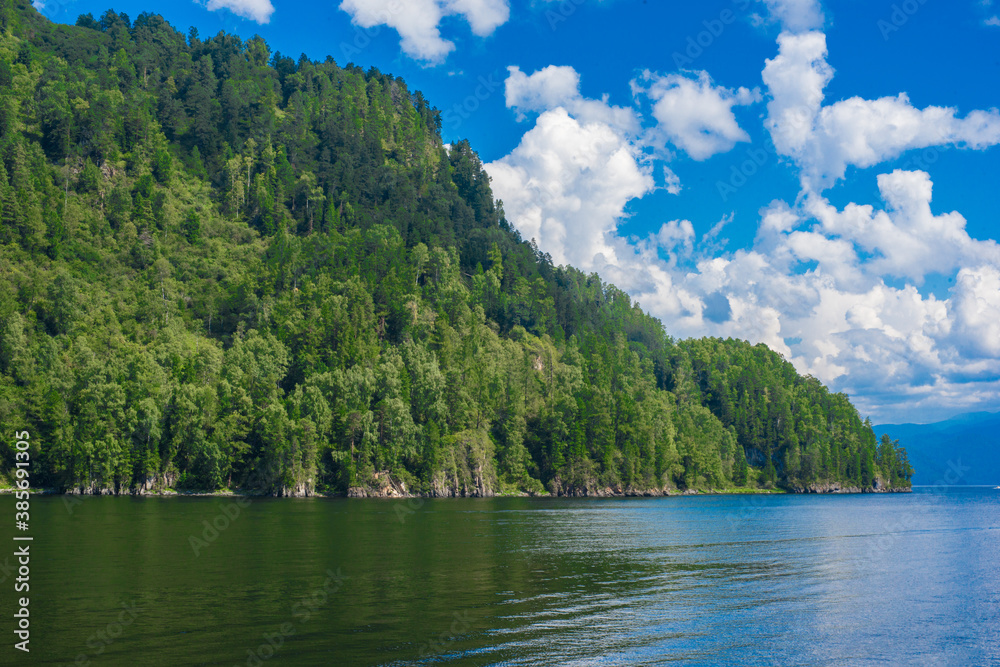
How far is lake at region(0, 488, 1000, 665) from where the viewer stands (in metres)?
24.7

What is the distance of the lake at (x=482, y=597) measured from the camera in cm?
2467

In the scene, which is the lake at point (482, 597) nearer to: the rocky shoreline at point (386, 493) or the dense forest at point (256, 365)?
the rocky shoreline at point (386, 493)

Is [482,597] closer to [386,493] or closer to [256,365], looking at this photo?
[386,493]

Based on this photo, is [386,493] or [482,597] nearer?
[482,597]

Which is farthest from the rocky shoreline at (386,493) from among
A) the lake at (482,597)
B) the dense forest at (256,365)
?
the lake at (482,597)

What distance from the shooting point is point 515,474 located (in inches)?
6063

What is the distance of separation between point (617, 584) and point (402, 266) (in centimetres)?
15111

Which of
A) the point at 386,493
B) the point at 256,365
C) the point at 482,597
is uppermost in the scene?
the point at 256,365

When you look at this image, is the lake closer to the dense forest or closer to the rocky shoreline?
the rocky shoreline

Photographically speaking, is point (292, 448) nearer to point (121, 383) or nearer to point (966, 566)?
point (121, 383)

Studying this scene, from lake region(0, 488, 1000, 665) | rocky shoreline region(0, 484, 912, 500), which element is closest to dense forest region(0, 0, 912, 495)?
rocky shoreline region(0, 484, 912, 500)

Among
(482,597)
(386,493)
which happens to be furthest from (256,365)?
(482,597)

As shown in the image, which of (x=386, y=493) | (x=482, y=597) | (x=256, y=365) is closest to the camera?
(x=482, y=597)

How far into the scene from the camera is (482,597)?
33.6 meters
